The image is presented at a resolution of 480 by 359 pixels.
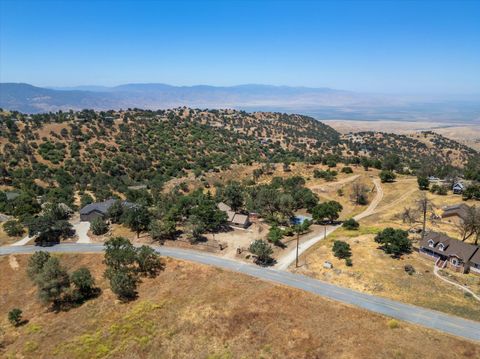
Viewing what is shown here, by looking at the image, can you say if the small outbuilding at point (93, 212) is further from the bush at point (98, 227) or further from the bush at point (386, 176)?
the bush at point (386, 176)

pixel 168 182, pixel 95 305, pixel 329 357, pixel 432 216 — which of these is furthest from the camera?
pixel 168 182

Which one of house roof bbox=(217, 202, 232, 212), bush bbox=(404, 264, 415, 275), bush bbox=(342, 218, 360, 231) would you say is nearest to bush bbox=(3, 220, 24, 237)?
house roof bbox=(217, 202, 232, 212)

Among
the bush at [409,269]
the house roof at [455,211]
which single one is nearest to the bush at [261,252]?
the bush at [409,269]

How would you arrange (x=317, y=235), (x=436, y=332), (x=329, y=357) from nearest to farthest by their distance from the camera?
(x=329, y=357)
(x=436, y=332)
(x=317, y=235)

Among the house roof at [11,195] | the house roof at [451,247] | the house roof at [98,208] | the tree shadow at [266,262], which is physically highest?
the house roof at [451,247]

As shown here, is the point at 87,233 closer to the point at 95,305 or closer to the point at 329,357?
the point at 95,305

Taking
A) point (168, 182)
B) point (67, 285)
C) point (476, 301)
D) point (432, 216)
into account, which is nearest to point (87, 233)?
point (67, 285)
